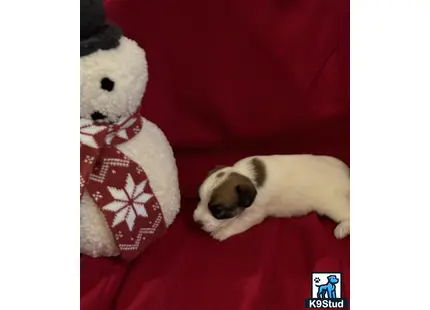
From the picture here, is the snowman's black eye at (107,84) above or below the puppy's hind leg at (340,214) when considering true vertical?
above

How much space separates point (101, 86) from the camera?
0.83m

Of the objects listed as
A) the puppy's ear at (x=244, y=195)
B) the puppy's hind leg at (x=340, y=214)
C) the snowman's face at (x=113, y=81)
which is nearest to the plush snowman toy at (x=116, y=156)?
the snowman's face at (x=113, y=81)

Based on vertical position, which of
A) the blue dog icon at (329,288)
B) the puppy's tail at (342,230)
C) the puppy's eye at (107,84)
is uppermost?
the puppy's eye at (107,84)

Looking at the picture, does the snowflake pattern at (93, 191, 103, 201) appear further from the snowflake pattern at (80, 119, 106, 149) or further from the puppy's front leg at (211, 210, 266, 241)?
the puppy's front leg at (211, 210, 266, 241)

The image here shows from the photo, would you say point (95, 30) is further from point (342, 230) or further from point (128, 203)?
point (342, 230)

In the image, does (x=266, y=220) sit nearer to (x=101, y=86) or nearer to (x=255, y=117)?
→ (x=255, y=117)

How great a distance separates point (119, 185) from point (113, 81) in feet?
0.51

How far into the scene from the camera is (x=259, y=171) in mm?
999

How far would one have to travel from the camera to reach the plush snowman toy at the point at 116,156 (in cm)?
82

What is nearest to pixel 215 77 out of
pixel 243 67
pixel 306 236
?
pixel 243 67

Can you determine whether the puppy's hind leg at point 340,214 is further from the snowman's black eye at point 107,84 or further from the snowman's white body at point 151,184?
the snowman's black eye at point 107,84
